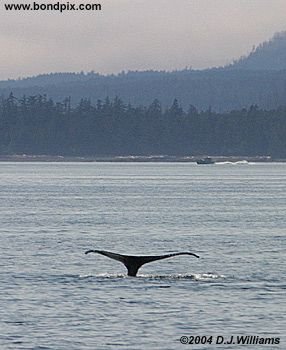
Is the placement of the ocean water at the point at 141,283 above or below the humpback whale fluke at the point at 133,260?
below

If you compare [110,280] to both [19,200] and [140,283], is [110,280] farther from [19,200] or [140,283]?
[19,200]

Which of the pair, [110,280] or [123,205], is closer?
[110,280]

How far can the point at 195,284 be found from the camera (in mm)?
48344

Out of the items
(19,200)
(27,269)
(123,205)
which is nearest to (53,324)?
(27,269)

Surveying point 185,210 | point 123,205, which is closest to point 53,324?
point 185,210

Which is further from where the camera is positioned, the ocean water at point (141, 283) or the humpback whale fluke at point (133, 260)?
the humpback whale fluke at point (133, 260)

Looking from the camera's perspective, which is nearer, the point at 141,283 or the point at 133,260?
the point at 141,283

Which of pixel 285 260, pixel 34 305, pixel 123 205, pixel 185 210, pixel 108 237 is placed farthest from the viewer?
pixel 123 205

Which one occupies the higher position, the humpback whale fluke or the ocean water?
the humpback whale fluke

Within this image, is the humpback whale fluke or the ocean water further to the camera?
the humpback whale fluke

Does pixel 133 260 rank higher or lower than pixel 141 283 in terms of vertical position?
higher

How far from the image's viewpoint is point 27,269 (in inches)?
2105

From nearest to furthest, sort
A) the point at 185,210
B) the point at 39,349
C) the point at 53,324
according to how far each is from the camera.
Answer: the point at 39,349 < the point at 53,324 < the point at 185,210

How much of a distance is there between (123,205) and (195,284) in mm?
66752
